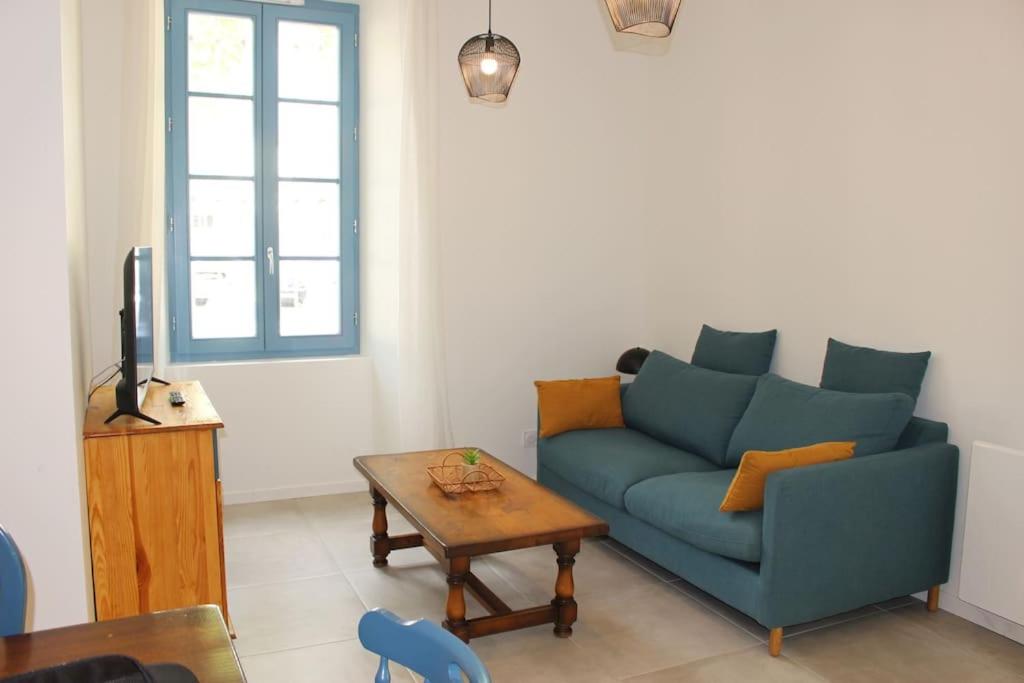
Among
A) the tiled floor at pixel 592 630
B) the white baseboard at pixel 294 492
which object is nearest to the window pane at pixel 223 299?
the white baseboard at pixel 294 492

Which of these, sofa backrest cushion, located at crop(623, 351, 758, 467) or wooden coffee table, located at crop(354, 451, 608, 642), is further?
sofa backrest cushion, located at crop(623, 351, 758, 467)

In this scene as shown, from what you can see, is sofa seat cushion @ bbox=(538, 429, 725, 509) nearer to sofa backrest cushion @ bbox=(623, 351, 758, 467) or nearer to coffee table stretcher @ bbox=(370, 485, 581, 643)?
sofa backrest cushion @ bbox=(623, 351, 758, 467)

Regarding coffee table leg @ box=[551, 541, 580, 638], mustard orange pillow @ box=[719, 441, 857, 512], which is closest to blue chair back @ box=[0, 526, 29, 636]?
coffee table leg @ box=[551, 541, 580, 638]

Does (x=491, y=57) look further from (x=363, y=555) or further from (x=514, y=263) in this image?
(x=363, y=555)

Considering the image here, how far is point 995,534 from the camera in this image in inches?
125

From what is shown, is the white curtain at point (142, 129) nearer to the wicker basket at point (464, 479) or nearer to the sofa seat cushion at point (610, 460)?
the wicker basket at point (464, 479)

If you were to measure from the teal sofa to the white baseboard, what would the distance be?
5.35ft

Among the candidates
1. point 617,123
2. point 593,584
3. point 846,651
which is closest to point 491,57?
point 617,123

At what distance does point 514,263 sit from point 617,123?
3.70 feet

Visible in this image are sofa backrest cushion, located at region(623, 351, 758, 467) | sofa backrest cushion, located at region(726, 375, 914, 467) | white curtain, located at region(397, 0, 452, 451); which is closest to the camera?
sofa backrest cushion, located at region(726, 375, 914, 467)

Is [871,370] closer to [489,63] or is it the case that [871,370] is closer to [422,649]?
[489,63]

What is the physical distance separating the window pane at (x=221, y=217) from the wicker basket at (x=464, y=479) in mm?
2087

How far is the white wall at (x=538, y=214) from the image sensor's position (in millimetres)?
5000

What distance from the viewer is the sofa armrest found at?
9.90 feet
